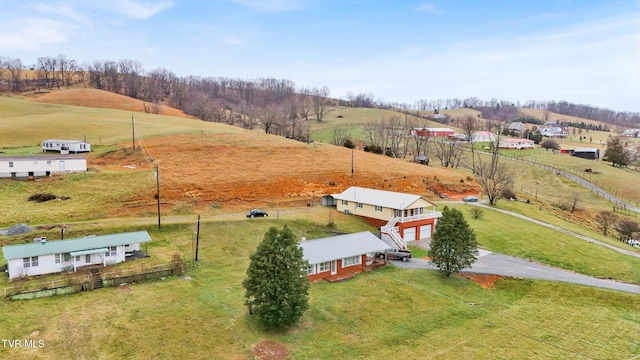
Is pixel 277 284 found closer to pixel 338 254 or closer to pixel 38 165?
pixel 338 254

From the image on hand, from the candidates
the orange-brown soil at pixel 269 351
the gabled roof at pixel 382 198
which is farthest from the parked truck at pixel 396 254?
the orange-brown soil at pixel 269 351

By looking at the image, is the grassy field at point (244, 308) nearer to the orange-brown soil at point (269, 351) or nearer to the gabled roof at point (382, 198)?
the orange-brown soil at point (269, 351)

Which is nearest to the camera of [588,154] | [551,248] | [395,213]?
[551,248]

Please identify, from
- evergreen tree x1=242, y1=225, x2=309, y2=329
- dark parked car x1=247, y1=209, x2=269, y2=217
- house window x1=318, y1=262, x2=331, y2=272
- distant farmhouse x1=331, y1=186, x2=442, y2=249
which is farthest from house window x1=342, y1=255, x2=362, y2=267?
dark parked car x1=247, y1=209, x2=269, y2=217

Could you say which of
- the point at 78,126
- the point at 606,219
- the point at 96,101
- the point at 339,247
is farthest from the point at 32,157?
the point at 96,101

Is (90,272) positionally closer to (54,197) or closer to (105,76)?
(54,197)

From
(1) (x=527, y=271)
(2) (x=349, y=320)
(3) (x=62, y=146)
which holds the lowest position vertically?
(2) (x=349, y=320)
